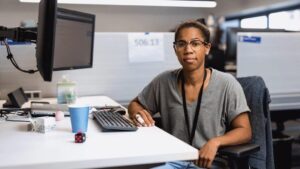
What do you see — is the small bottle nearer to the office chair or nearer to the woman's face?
the woman's face

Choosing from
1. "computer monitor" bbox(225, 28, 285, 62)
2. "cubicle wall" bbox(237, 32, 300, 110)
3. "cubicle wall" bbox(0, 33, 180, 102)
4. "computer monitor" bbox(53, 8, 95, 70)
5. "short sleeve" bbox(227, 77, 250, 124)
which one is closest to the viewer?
"short sleeve" bbox(227, 77, 250, 124)

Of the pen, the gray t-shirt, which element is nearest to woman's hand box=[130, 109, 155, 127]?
the pen

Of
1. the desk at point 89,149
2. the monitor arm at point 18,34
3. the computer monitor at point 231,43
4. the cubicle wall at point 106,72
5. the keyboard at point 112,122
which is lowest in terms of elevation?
the desk at point 89,149

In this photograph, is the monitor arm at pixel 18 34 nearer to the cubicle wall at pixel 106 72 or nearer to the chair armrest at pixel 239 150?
the cubicle wall at pixel 106 72

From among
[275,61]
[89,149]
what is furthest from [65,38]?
[275,61]

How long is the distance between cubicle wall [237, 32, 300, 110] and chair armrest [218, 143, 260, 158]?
1082 mm

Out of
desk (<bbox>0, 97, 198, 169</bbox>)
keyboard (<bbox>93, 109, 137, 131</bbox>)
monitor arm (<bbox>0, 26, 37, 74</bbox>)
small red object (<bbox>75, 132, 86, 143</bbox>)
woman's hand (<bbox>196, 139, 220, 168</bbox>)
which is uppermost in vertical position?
monitor arm (<bbox>0, 26, 37, 74</bbox>)

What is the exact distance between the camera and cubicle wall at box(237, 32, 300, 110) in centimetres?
235

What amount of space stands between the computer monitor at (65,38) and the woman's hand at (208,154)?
25.0 inches

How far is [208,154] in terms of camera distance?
1.27 m

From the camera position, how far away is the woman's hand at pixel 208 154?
127cm

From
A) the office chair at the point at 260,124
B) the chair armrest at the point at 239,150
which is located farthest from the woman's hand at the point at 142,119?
the office chair at the point at 260,124

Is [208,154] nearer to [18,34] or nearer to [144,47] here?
[18,34]

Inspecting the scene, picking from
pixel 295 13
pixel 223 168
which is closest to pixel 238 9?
pixel 295 13
